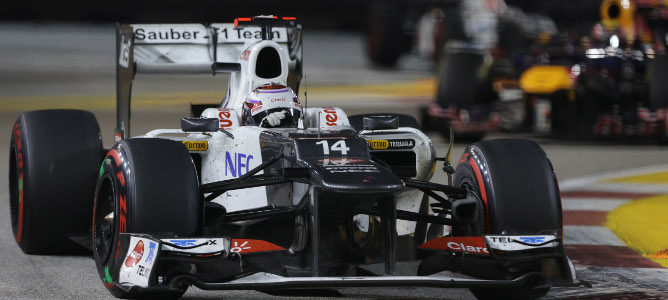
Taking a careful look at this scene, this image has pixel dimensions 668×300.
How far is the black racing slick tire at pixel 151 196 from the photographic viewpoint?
6395mm

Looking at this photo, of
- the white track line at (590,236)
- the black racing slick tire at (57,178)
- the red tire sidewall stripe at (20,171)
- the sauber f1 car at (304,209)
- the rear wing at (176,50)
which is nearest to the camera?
the sauber f1 car at (304,209)

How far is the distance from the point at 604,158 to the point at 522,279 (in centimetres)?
807

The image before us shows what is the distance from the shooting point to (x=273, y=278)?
6.14 meters

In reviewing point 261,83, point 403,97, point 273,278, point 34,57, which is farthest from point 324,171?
point 34,57

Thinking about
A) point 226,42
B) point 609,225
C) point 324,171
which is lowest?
point 609,225

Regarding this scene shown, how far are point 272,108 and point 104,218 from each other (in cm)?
140

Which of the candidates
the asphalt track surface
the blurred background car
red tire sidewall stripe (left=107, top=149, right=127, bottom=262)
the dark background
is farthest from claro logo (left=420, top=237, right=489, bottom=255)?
the dark background

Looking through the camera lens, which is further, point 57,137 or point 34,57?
point 34,57

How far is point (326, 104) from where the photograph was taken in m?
19.9

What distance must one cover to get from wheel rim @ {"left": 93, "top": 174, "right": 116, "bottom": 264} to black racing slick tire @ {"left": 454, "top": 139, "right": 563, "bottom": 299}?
196cm

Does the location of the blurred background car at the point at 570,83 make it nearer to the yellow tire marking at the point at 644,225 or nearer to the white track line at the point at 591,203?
the white track line at the point at 591,203

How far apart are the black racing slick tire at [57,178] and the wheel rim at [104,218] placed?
1.11 meters

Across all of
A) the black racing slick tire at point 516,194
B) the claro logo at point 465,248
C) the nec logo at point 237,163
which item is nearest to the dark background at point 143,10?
the nec logo at point 237,163

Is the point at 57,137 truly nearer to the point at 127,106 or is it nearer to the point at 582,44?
the point at 127,106
